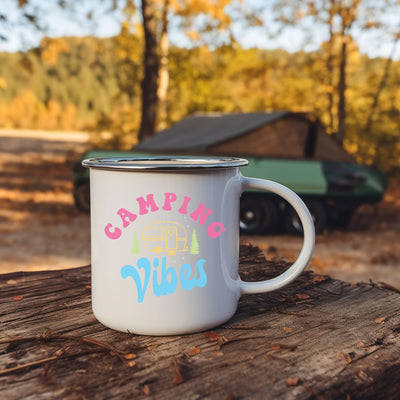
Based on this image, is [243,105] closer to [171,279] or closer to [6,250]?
[6,250]

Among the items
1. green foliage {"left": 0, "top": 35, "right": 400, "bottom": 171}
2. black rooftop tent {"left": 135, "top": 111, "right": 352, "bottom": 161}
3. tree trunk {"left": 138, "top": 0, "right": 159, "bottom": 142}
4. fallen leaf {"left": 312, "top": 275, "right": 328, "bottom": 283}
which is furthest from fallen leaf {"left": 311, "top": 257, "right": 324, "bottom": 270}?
tree trunk {"left": 138, "top": 0, "right": 159, "bottom": 142}

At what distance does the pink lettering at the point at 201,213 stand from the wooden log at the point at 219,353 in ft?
0.91

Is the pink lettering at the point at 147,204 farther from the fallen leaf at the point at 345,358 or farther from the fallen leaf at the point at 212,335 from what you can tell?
the fallen leaf at the point at 345,358

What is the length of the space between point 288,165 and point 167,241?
6.12 meters

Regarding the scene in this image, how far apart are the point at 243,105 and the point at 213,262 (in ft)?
73.9

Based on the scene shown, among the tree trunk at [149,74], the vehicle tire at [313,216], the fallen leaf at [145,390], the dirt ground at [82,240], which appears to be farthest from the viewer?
the tree trunk at [149,74]

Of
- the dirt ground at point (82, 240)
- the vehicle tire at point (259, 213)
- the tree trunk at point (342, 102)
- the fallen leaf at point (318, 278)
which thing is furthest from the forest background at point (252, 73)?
the fallen leaf at point (318, 278)

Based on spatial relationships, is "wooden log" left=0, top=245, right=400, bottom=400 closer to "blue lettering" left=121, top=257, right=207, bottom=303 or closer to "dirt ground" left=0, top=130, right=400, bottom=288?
"blue lettering" left=121, top=257, right=207, bottom=303

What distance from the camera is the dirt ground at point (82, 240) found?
5.52m

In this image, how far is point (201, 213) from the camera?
1.09 m

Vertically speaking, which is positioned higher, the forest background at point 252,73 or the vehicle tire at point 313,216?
the forest background at point 252,73

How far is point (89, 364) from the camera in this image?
1.03 m

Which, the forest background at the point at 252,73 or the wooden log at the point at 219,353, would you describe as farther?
the forest background at the point at 252,73

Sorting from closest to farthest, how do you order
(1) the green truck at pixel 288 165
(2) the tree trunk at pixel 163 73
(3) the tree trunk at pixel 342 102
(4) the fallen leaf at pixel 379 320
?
(4) the fallen leaf at pixel 379 320 → (1) the green truck at pixel 288 165 → (3) the tree trunk at pixel 342 102 → (2) the tree trunk at pixel 163 73
